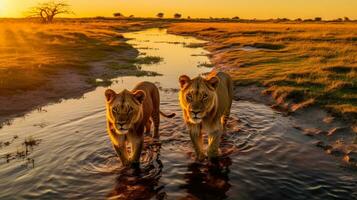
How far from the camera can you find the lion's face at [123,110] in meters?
8.71

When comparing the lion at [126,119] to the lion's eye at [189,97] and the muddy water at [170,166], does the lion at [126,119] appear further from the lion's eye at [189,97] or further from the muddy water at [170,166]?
the lion's eye at [189,97]

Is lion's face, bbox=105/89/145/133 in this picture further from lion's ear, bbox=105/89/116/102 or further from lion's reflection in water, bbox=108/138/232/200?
lion's reflection in water, bbox=108/138/232/200

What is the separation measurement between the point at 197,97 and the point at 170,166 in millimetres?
2908

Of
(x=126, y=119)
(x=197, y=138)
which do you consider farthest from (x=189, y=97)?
(x=197, y=138)

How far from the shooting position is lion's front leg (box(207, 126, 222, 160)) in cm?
1054

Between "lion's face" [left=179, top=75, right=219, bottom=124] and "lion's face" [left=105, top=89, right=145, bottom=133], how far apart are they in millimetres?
1088

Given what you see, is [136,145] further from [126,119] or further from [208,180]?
[208,180]

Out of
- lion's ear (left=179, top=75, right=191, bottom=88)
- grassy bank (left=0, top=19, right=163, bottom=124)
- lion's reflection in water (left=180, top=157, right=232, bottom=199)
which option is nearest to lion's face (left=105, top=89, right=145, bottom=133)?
lion's ear (left=179, top=75, right=191, bottom=88)

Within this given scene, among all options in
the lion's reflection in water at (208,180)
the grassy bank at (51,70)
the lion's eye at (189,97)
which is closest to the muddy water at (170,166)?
the lion's reflection in water at (208,180)

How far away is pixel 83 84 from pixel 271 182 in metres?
17.8

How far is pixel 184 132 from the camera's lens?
47.2 ft

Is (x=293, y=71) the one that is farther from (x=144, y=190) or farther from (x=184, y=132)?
(x=144, y=190)

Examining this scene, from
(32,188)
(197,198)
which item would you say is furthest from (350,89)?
(32,188)

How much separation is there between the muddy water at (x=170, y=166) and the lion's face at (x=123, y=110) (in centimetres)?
183
